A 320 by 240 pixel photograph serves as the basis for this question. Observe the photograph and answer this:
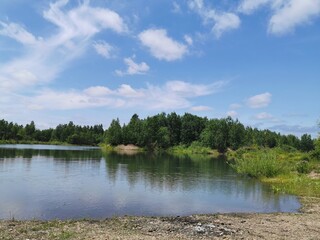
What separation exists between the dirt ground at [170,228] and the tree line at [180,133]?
137453mm

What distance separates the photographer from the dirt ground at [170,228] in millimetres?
17219

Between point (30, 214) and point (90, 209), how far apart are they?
4364 mm

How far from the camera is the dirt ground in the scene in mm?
17219

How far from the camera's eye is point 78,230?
18172 mm

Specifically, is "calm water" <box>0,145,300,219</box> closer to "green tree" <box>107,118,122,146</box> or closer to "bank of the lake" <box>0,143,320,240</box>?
"bank of the lake" <box>0,143,320,240</box>

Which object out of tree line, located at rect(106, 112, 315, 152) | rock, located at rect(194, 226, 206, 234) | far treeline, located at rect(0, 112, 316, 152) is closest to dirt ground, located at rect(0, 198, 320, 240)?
rock, located at rect(194, 226, 206, 234)

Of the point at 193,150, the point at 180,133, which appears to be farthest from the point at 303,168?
the point at 180,133

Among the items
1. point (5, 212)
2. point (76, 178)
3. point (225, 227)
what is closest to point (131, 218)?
point (225, 227)

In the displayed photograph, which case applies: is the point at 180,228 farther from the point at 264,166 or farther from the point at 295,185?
the point at 264,166

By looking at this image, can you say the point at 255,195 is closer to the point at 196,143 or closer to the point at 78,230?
the point at 78,230

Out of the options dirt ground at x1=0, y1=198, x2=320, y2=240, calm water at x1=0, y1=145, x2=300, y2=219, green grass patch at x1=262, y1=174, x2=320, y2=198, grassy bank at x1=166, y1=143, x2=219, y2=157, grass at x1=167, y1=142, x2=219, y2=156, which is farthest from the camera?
grass at x1=167, y1=142, x2=219, y2=156

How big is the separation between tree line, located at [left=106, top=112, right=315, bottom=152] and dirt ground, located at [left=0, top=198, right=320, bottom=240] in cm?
13745

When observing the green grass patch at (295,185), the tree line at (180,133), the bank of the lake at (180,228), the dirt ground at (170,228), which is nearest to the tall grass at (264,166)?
the green grass patch at (295,185)

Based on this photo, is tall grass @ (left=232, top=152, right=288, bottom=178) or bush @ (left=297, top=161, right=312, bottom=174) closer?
tall grass @ (left=232, top=152, right=288, bottom=178)
